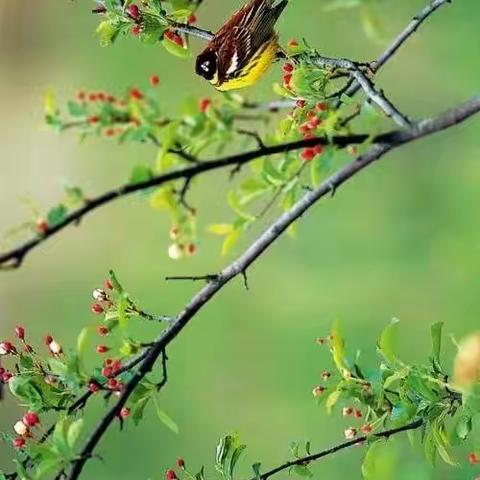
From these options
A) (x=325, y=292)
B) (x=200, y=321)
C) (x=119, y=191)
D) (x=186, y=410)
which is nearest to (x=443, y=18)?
(x=325, y=292)

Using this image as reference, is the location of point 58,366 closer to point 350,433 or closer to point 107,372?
point 107,372

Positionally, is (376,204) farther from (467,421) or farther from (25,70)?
(467,421)

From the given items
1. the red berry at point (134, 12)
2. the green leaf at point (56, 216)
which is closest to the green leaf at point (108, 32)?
the red berry at point (134, 12)

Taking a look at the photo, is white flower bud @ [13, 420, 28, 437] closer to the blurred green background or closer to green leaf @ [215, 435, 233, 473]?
green leaf @ [215, 435, 233, 473]

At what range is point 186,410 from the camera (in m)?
1.65

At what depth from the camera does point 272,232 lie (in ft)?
1.92

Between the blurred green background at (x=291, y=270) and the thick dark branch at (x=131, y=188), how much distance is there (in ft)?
3.27

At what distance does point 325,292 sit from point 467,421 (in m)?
1.07

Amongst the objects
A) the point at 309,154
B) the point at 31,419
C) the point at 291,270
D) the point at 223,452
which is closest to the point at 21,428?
the point at 31,419

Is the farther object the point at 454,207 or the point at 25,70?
the point at 25,70

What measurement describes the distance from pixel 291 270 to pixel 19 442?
1.14m

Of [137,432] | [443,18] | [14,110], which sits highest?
[14,110]

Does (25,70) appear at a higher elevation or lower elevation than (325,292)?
higher

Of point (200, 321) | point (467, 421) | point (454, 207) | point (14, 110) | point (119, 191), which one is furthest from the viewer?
point (14, 110)
